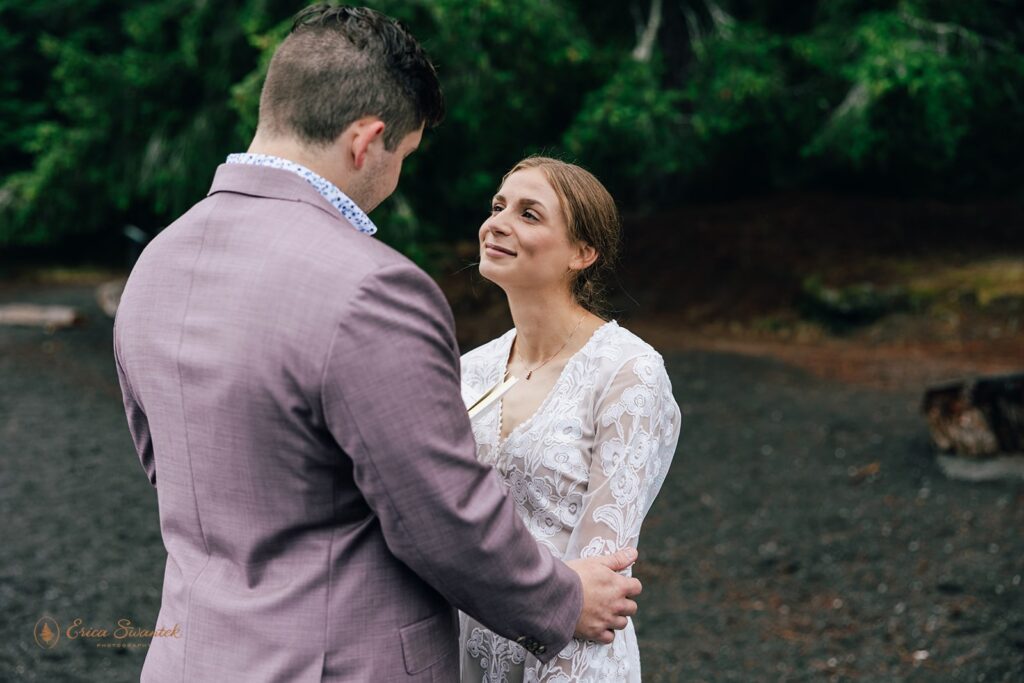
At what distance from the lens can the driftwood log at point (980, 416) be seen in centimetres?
651

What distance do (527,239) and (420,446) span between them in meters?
0.87

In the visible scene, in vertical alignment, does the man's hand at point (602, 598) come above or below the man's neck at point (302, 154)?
below

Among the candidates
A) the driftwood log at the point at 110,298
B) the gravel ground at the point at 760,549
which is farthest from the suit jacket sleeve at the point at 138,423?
the driftwood log at the point at 110,298

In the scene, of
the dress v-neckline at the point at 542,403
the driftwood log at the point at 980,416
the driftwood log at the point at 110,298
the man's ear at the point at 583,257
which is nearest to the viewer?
the dress v-neckline at the point at 542,403

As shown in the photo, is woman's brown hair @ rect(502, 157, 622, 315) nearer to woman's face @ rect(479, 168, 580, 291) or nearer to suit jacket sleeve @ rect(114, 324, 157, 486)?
woman's face @ rect(479, 168, 580, 291)

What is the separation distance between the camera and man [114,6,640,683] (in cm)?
153

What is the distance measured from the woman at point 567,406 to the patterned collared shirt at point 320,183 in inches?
24.1

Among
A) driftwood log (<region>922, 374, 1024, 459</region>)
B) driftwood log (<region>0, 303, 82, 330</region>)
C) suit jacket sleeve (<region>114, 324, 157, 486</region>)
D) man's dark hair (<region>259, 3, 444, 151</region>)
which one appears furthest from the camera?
driftwood log (<region>0, 303, 82, 330</region>)

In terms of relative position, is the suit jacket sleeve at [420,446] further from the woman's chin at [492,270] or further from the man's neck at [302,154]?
the woman's chin at [492,270]

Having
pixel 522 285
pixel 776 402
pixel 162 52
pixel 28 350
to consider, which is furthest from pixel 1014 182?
pixel 522 285

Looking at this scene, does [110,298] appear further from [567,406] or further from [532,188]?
[567,406]

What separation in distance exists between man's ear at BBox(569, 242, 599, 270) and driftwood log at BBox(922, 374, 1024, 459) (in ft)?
16.8

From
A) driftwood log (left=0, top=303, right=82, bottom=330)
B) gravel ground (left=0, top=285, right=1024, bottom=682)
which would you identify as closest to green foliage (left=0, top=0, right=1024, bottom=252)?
driftwood log (left=0, top=303, right=82, bottom=330)

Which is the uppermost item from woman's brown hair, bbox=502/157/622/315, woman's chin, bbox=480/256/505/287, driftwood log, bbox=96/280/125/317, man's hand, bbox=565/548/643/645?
woman's brown hair, bbox=502/157/622/315
